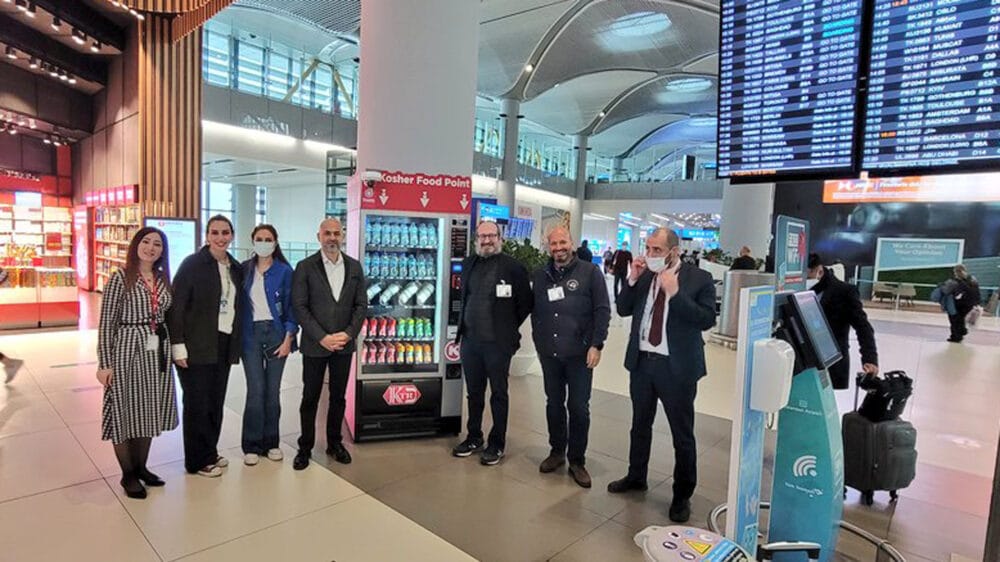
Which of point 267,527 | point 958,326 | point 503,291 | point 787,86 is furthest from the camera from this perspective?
point 958,326

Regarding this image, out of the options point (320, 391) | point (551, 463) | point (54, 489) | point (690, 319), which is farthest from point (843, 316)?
point (54, 489)

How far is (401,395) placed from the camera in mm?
4094

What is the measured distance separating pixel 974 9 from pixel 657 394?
219 cm

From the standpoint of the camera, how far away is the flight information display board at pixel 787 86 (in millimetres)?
2293

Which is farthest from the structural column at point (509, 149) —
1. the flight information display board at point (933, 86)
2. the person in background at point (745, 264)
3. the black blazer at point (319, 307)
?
the flight information display board at point (933, 86)

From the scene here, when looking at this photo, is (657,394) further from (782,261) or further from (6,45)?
(6,45)

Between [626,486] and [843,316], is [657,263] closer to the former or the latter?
[626,486]

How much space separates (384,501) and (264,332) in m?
1.34

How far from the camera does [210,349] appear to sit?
125 inches

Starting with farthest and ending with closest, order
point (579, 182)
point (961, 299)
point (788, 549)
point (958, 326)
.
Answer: point (579, 182), point (958, 326), point (961, 299), point (788, 549)

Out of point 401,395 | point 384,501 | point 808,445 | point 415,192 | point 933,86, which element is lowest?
point 384,501

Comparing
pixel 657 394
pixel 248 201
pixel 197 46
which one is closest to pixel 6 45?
pixel 197 46

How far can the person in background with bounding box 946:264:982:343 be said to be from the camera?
982 centimetres

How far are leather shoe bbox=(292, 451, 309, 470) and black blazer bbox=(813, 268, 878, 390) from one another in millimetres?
3476
